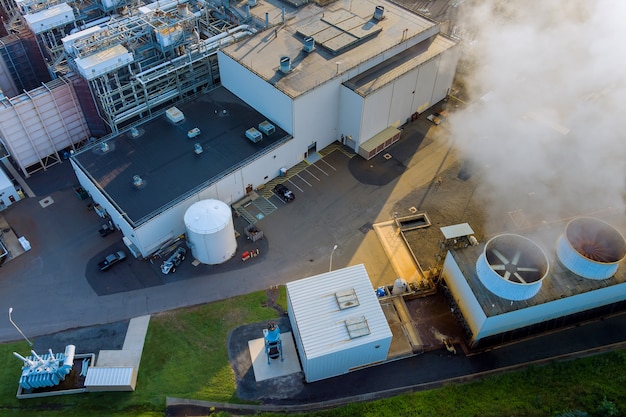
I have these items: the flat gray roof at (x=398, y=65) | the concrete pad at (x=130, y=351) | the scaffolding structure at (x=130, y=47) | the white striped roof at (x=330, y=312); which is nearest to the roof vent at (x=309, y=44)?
the flat gray roof at (x=398, y=65)

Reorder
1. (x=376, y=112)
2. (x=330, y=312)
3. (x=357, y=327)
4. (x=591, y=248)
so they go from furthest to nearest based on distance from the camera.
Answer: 1. (x=376, y=112)
2. (x=591, y=248)
3. (x=330, y=312)
4. (x=357, y=327)

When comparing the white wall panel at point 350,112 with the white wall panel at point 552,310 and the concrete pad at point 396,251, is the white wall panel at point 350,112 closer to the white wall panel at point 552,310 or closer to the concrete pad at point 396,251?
the concrete pad at point 396,251

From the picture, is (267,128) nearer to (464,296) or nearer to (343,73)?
(343,73)

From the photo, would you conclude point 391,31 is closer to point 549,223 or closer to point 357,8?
point 357,8

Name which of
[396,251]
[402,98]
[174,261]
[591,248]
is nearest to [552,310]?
[591,248]

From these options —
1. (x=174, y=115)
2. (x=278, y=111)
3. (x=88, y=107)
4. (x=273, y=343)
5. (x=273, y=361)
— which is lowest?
(x=273, y=361)
